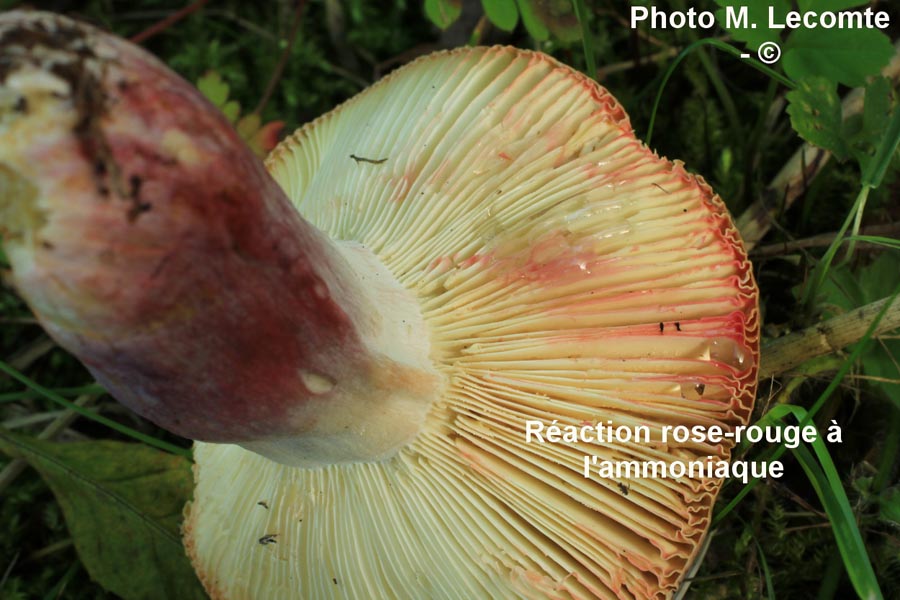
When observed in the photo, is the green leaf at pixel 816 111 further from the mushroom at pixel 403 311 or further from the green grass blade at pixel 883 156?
the mushroom at pixel 403 311

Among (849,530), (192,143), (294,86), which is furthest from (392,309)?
(294,86)

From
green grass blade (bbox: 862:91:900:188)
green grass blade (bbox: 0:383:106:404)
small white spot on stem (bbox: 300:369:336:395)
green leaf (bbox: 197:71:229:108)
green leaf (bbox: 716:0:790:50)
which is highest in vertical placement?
green leaf (bbox: 716:0:790:50)

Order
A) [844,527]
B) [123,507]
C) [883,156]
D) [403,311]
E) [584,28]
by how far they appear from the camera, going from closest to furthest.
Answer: [844,527]
[403,311]
[883,156]
[584,28]
[123,507]

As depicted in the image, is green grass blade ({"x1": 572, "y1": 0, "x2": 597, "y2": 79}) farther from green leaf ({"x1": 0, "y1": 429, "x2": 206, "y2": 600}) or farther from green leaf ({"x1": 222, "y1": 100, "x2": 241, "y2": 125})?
green leaf ({"x1": 0, "y1": 429, "x2": 206, "y2": 600})

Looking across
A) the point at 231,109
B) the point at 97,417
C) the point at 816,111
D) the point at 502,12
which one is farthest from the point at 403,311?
the point at 231,109

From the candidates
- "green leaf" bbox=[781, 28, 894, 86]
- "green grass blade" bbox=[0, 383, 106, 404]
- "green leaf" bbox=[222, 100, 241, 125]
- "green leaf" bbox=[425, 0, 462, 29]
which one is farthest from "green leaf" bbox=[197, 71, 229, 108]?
"green leaf" bbox=[781, 28, 894, 86]

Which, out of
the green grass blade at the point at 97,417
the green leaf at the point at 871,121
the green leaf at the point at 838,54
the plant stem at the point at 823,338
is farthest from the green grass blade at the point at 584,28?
the green grass blade at the point at 97,417

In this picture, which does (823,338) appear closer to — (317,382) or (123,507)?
(317,382)
